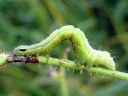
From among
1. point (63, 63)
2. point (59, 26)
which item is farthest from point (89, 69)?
point (59, 26)

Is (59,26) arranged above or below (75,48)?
above

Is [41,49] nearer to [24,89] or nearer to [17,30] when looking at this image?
[24,89]

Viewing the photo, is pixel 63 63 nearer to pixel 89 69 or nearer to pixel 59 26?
pixel 89 69

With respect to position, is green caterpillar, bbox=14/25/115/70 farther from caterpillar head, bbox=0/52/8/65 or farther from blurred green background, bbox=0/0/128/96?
blurred green background, bbox=0/0/128/96

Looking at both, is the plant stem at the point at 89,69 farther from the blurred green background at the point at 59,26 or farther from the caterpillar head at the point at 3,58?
the blurred green background at the point at 59,26

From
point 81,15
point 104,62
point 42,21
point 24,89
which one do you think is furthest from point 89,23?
point 104,62

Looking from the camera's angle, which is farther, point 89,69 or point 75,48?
point 75,48
